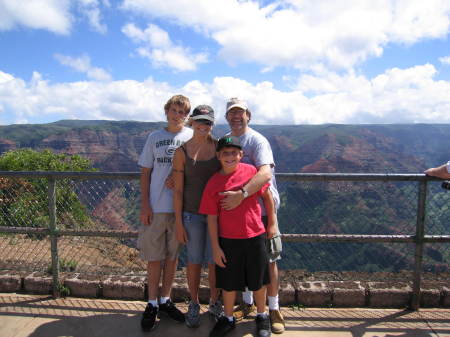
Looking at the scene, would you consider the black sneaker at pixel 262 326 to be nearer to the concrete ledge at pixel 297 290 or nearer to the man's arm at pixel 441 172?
the concrete ledge at pixel 297 290

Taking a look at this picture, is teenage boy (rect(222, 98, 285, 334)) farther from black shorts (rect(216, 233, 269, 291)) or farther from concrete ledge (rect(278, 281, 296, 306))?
concrete ledge (rect(278, 281, 296, 306))

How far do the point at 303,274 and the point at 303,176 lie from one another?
1.52 meters

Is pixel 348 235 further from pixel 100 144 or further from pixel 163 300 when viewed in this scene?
pixel 100 144

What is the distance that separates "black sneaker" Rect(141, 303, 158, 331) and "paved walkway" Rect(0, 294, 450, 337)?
56 mm

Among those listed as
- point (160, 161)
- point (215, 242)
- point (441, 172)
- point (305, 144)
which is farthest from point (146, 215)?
point (305, 144)

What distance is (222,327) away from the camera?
9.29 ft

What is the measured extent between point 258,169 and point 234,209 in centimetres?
39

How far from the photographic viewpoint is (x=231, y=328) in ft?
9.45

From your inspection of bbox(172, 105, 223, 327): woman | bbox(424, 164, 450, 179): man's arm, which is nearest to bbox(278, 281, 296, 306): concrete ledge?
bbox(172, 105, 223, 327): woman

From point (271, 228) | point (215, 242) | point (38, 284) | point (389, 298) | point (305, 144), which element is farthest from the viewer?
point (305, 144)

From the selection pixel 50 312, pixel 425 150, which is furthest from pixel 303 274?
pixel 425 150

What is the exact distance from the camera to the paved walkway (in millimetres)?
2973

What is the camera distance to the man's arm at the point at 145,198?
3012 millimetres

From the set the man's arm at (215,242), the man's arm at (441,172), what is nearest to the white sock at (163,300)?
the man's arm at (215,242)
